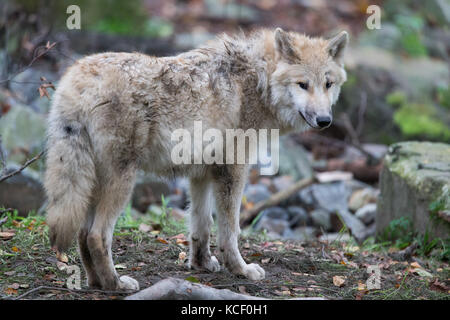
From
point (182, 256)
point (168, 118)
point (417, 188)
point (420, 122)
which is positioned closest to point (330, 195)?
point (417, 188)

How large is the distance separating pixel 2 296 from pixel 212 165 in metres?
2.19

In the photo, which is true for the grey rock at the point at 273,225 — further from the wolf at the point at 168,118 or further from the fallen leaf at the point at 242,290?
the fallen leaf at the point at 242,290

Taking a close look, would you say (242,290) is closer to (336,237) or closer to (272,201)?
(336,237)

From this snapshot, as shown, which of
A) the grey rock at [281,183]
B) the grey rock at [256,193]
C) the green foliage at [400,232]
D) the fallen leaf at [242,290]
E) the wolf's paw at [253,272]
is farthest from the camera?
the grey rock at [281,183]

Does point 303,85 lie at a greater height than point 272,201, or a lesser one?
greater

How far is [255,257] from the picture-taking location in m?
6.11

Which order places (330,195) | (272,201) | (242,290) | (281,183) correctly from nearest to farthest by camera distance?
(242,290) → (272,201) → (330,195) → (281,183)

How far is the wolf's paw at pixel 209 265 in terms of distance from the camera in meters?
Answer: 5.59

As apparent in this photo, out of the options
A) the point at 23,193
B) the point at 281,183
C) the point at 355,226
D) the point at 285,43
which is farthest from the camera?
the point at 281,183

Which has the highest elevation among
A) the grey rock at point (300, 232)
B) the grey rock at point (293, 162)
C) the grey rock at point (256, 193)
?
the grey rock at point (293, 162)

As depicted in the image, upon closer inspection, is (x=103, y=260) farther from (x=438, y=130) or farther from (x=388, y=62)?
(x=388, y=62)

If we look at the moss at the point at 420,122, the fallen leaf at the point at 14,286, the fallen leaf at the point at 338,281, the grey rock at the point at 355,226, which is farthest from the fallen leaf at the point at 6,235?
the moss at the point at 420,122

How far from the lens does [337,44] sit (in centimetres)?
588

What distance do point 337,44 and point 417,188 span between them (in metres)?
2.33
